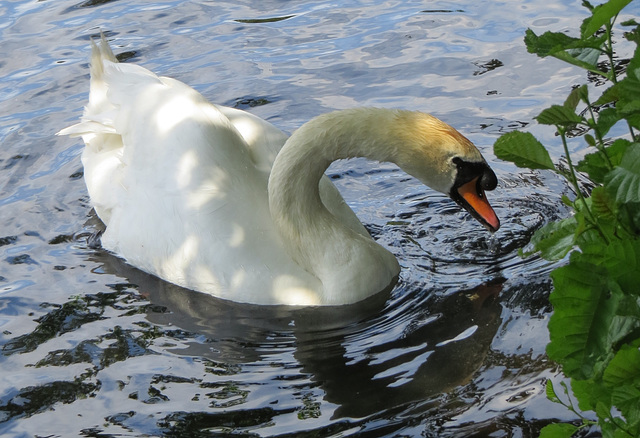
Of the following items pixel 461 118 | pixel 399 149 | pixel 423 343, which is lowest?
pixel 423 343

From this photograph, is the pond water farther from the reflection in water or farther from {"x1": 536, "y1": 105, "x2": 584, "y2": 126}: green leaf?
{"x1": 536, "y1": 105, "x2": 584, "y2": 126}: green leaf

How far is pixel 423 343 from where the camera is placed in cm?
493

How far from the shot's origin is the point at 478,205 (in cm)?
528

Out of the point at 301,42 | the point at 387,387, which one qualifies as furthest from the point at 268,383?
the point at 301,42

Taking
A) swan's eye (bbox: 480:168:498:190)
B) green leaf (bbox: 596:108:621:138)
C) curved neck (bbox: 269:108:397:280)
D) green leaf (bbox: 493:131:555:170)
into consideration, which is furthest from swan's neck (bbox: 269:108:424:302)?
green leaf (bbox: 596:108:621:138)

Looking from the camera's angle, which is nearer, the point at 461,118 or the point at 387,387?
the point at 387,387

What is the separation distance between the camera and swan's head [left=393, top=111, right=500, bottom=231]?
5.03m

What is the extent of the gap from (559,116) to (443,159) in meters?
2.70

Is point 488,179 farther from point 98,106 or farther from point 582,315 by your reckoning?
point 98,106

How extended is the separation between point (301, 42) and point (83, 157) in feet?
10.1

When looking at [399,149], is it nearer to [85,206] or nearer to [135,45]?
[85,206]

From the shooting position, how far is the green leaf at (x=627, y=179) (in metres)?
2.16

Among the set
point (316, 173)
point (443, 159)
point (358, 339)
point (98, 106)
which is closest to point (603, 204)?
point (443, 159)

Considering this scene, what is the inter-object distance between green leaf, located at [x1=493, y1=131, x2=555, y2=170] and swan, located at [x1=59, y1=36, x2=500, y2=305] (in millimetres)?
2472
